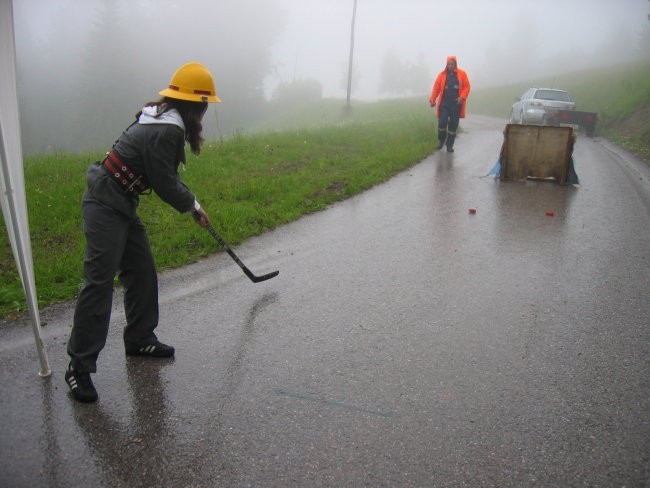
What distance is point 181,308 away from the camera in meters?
4.69

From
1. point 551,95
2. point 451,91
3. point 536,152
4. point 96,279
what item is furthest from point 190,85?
point 551,95

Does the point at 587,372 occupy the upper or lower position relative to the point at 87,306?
lower

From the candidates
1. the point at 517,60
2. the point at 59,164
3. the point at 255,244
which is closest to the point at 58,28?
the point at 517,60

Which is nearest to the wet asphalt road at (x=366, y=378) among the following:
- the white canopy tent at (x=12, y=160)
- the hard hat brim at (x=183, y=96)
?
the white canopy tent at (x=12, y=160)

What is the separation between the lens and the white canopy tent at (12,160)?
302 cm

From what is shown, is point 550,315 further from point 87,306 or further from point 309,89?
point 309,89

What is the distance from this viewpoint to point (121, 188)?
11.4 feet

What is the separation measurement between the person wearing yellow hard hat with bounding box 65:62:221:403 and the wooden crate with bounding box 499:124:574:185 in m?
7.81

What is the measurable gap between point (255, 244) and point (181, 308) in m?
1.99

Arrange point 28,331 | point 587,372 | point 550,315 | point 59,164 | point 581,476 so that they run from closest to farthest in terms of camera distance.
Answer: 1. point 581,476
2. point 587,372
3. point 28,331
4. point 550,315
5. point 59,164

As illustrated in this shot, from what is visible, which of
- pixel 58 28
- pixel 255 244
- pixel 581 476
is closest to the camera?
pixel 581 476

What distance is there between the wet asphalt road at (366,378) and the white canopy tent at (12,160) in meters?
0.73

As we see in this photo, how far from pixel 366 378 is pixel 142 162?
2003mm

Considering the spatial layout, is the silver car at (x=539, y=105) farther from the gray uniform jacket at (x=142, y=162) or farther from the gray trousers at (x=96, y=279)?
the gray trousers at (x=96, y=279)
